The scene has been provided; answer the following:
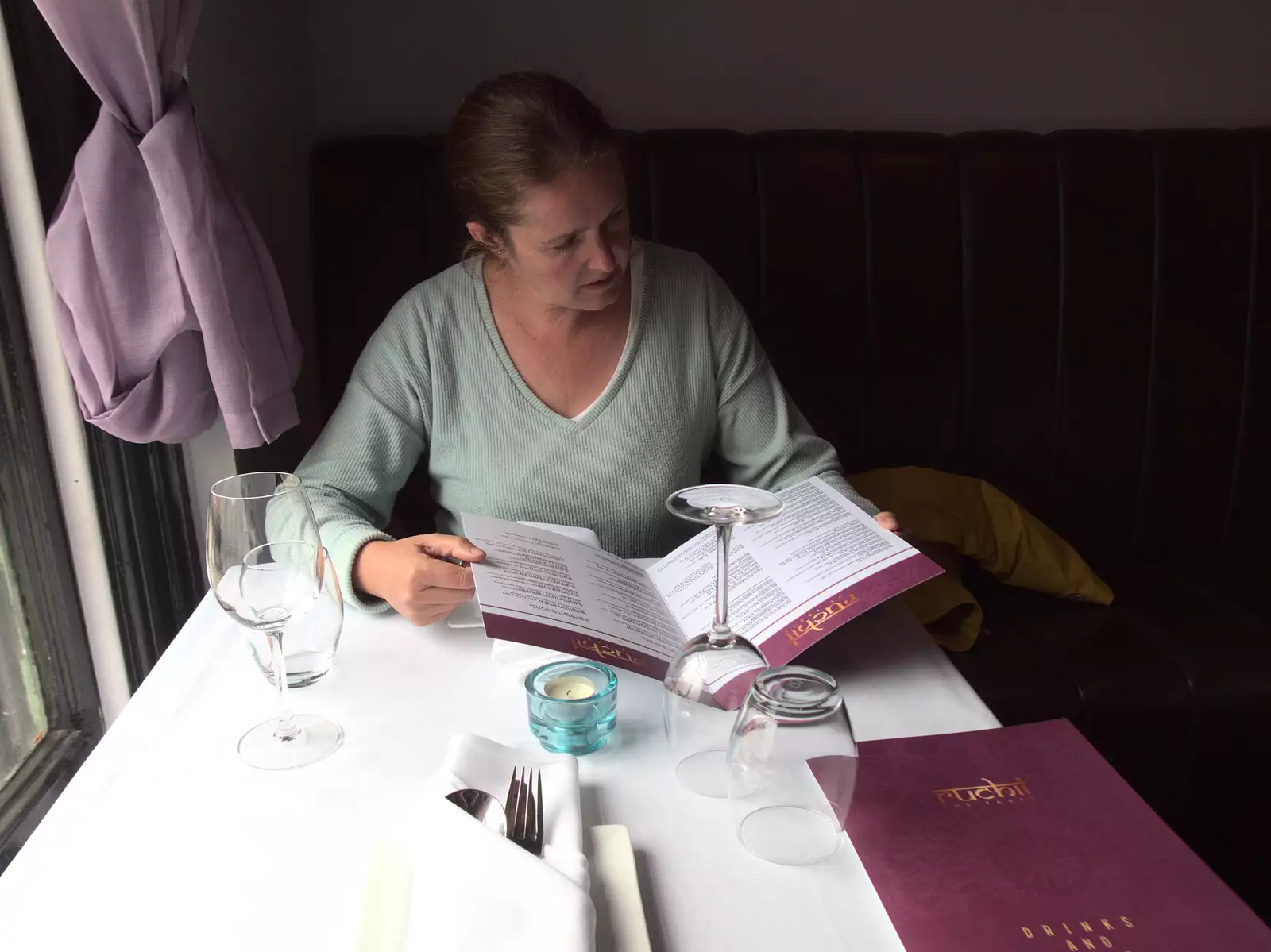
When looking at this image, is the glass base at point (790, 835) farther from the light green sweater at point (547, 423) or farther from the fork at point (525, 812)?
the light green sweater at point (547, 423)

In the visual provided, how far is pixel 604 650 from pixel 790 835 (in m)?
0.22

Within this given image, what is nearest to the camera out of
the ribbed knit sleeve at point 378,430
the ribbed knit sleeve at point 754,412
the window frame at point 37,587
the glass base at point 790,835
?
the glass base at point 790,835

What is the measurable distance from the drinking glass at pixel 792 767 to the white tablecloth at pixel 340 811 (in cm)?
2

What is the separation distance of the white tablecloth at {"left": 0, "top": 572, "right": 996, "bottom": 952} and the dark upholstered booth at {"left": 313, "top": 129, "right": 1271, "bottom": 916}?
847mm

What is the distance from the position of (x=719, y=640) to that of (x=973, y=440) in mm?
1304

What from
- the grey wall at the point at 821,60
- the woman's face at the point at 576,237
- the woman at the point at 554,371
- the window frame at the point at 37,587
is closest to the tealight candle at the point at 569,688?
the woman at the point at 554,371

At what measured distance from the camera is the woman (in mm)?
1181

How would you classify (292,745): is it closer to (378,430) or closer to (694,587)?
(694,587)

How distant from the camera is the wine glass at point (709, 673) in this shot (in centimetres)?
75

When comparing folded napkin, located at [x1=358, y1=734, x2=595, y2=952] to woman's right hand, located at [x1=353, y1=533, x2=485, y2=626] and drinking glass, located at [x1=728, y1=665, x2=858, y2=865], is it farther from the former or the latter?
woman's right hand, located at [x1=353, y1=533, x2=485, y2=626]

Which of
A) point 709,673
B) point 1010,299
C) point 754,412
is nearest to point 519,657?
point 709,673

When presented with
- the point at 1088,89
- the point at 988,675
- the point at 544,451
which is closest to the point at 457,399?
the point at 544,451

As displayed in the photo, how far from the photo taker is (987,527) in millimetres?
1717

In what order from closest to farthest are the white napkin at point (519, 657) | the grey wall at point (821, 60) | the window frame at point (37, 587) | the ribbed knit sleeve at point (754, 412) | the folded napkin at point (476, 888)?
the folded napkin at point (476, 888) < the white napkin at point (519, 657) < the window frame at point (37, 587) < the ribbed knit sleeve at point (754, 412) < the grey wall at point (821, 60)
